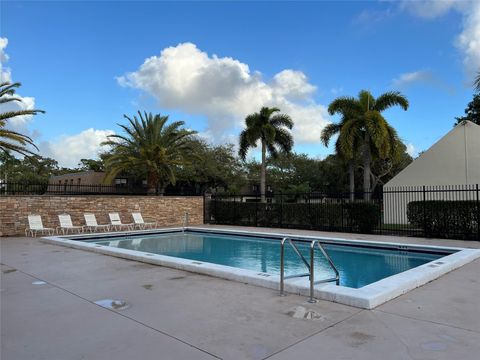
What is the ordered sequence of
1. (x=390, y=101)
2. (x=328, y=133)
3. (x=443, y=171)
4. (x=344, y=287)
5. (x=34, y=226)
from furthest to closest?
(x=328, y=133), (x=390, y=101), (x=443, y=171), (x=34, y=226), (x=344, y=287)

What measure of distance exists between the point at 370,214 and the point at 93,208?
12.5 metres

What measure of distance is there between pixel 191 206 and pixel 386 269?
13.8 metres

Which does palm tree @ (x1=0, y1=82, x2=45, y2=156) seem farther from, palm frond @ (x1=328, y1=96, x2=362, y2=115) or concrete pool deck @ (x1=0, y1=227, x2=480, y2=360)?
palm frond @ (x1=328, y1=96, x2=362, y2=115)

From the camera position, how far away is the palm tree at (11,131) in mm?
15430

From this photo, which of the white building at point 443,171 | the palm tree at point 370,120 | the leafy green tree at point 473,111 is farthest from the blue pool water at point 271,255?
the leafy green tree at point 473,111

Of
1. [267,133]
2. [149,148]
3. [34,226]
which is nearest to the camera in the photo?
[34,226]

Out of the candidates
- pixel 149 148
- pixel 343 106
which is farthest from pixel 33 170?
pixel 343 106

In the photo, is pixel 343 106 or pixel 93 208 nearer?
pixel 93 208

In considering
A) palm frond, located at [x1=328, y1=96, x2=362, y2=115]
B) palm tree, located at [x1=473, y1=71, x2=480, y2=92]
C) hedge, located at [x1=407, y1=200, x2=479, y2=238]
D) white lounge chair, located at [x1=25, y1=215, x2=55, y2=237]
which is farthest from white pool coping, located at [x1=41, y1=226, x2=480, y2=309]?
palm frond, located at [x1=328, y1=96, x2=362, y2=115]

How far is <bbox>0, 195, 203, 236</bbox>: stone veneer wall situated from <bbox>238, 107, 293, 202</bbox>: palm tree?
590cm

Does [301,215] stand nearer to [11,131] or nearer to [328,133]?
[328,133]

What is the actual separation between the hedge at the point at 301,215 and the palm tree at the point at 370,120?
393cm

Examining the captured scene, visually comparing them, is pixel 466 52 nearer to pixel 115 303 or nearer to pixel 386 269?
pixel 386 269

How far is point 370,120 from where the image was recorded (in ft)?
64.5
